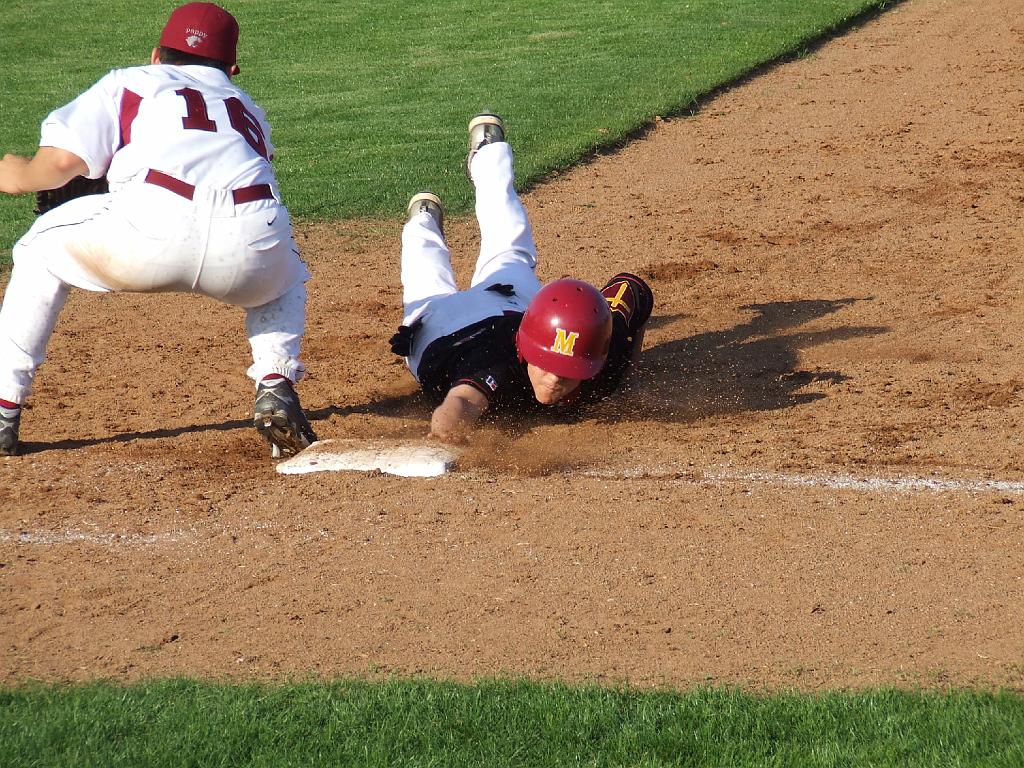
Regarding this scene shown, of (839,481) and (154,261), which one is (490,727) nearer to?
(839,481)

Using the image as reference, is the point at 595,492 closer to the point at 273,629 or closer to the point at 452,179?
the point at 273,629

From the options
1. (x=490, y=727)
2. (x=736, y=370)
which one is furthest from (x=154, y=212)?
(x=736, y=370)

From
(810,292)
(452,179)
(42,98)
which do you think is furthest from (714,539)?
(42,98)

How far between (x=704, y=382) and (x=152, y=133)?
9.77 ft

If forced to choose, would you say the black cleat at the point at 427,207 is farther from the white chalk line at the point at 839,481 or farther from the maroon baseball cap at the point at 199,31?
the white chalk line at the point at 839,481

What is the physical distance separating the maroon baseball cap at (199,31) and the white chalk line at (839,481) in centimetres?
237

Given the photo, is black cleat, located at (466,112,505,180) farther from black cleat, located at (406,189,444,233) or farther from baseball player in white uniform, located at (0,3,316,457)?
baseball player in white uniform, located at (0,3,316,457)

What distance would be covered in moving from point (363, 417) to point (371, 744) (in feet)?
9.48

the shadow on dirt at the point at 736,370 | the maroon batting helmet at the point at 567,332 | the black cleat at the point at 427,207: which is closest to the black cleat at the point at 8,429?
the maroon batting helmet at the point at 567,332

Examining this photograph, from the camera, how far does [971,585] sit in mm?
4148

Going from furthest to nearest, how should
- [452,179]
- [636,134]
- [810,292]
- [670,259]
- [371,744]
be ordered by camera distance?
1. [636,134]
2. [452,179]
3. [670,259]
4. [810,292]
5. [371,744]

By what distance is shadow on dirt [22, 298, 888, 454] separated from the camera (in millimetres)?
5914

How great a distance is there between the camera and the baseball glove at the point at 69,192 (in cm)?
547

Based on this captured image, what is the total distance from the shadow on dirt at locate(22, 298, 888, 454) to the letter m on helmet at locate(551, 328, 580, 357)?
540 millimetres
